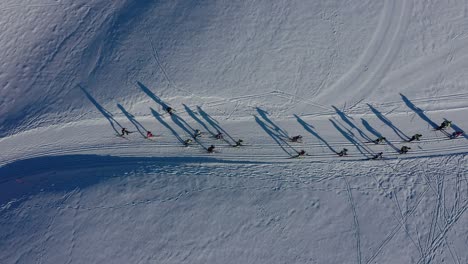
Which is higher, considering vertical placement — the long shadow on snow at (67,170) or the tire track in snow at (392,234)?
the long shadow on snow at (67,170)

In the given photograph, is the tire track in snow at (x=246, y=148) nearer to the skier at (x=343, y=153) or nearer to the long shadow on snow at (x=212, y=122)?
the skier at (x=343, y=153)

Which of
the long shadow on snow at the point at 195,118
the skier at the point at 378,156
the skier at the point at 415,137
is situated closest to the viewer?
the skier at the point at 378,156

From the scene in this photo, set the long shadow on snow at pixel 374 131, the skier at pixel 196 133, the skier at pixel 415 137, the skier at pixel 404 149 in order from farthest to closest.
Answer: the skier at pixel 196 133, the long shadow on snow at pixel 374 131, the skier at pixel 415 137, the skier at pixel 404 149

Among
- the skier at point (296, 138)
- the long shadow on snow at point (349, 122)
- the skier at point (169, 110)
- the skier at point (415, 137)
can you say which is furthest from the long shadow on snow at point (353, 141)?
the skier at point (169, 110)

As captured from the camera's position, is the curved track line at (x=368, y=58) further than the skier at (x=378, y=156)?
Yes

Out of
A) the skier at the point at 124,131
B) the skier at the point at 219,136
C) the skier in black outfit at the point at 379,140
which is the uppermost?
the skier at the point at 124,131

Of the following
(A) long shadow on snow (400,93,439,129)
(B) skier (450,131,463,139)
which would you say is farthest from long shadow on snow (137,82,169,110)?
(B) skier (450,131,463,139)
